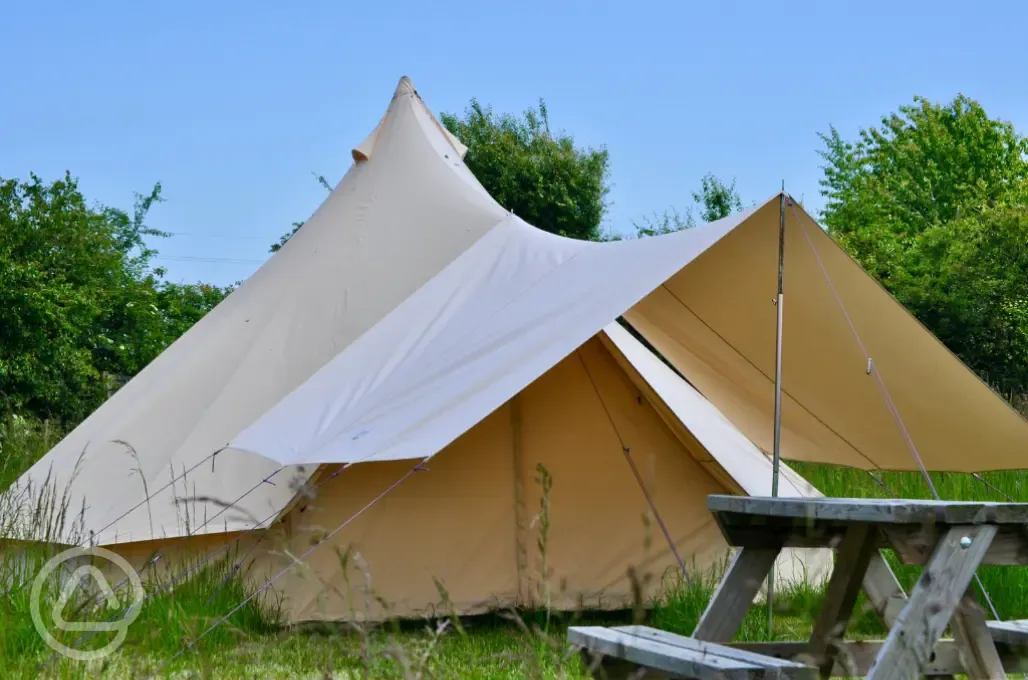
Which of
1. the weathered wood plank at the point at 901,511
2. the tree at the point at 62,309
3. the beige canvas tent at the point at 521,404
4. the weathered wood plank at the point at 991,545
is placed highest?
the tree at the point at 62,309

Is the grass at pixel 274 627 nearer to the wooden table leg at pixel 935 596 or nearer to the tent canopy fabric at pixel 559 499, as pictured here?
the tent canopy fabric at pixel 559 499

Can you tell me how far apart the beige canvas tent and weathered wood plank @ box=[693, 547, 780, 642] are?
104 cm

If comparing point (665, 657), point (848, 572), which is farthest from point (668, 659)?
point (848, 572)

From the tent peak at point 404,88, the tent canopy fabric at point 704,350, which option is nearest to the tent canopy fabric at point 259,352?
the tent canopy fabric at point 704,350

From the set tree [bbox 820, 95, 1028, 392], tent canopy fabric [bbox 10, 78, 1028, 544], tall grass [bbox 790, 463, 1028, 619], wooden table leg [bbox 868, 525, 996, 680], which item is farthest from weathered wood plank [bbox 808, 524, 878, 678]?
tree [bbox 820, 95, 1028, 392]

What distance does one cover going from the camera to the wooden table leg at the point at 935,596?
1.88 metres

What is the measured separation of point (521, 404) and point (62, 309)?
815cm

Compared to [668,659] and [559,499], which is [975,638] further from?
[559,499]

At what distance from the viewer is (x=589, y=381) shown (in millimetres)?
4348

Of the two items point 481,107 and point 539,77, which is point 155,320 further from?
point 539,77

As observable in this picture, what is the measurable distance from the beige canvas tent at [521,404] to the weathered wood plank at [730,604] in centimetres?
104

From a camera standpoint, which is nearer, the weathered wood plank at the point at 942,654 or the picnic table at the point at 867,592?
the picnic table at the point at 867,592

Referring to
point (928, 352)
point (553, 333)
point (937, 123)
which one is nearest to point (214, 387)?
point (553, 333)
